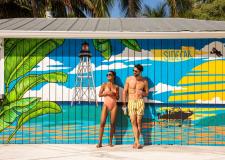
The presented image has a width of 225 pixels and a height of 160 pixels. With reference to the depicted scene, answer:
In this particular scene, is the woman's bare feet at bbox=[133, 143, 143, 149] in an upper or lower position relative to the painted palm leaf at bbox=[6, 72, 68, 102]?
lower

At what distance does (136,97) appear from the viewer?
933 centimetres

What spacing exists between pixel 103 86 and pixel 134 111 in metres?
0.84

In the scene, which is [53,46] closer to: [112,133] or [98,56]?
[98,56]

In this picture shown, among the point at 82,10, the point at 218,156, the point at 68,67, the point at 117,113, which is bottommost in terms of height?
the point at 218,156

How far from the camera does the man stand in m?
9.27

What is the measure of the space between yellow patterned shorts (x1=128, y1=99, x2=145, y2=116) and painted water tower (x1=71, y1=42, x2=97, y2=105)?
0.89 m

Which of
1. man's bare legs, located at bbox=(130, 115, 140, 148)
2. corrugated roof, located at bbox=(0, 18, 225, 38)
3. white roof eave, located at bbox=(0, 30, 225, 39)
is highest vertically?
corrugated roof, located at bbox=(0, 18, 225, 38)

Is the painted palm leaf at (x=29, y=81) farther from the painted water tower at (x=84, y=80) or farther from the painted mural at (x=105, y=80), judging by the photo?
the painted water tower at (x=84, y=80)

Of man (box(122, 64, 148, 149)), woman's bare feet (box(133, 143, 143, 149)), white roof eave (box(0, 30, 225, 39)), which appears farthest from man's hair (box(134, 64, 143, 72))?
woman's bare feet (box(133, 143, 143, 149))

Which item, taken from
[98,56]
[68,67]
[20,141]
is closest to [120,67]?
[98,56]

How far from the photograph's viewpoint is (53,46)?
9.69 meters

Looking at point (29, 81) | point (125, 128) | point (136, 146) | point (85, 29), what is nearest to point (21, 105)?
point (29, 81)

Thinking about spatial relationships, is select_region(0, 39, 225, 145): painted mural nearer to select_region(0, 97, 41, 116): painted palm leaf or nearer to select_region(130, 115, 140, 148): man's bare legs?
select_region(0, 97, 41, 116): painted palm leaf

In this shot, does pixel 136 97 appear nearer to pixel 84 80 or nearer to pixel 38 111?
pixel 84 80
